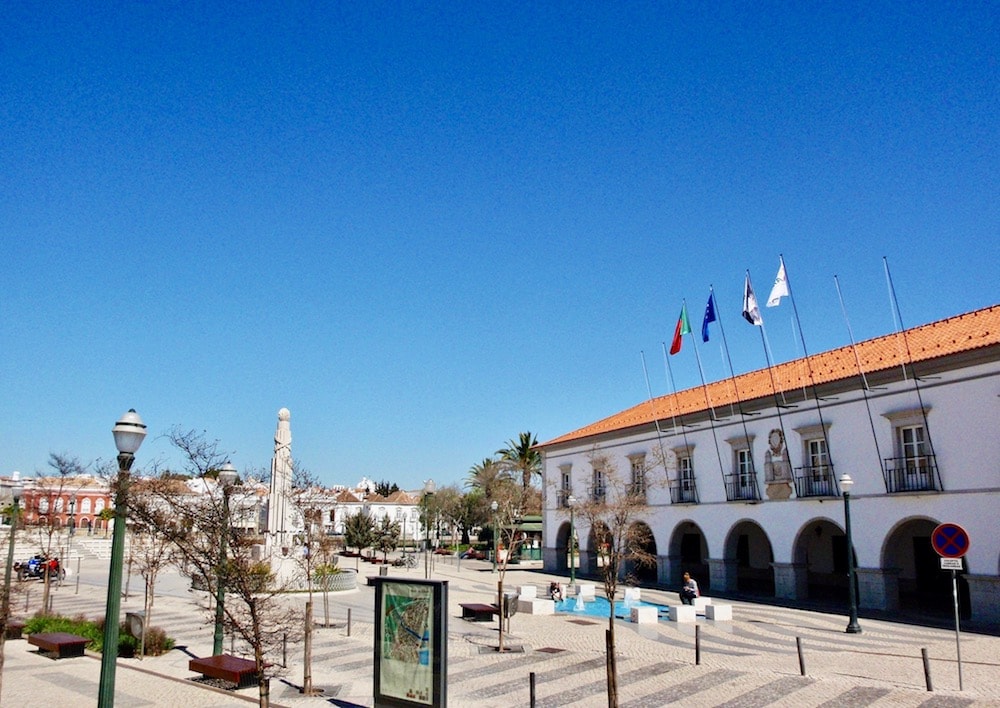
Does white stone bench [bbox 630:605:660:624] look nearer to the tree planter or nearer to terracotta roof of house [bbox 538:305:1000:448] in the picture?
terracotta roof of house [bbox 538:305:1000:448]

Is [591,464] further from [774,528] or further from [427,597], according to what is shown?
[427,597]

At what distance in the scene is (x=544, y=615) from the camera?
949 inches

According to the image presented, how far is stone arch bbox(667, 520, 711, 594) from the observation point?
113ft

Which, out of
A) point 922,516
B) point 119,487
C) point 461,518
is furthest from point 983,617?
point 461,518

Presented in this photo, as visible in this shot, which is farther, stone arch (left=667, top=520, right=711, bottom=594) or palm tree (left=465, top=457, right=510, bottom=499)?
palm tree (left=465, top=457, right=510, bottom=499)

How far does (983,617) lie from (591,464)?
68.1ft

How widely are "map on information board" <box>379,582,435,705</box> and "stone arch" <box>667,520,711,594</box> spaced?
24.4 meters

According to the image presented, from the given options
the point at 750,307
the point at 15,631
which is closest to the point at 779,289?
the point at 750,307

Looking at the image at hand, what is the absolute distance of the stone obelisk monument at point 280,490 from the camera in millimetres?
31641

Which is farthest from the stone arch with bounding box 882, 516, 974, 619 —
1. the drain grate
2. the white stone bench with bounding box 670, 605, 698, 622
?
the drain grate

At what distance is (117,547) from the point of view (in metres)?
8.73

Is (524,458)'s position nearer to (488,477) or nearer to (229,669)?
(488,477)

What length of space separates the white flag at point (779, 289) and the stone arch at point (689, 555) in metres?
10.9

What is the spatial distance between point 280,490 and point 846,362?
22.3 m
